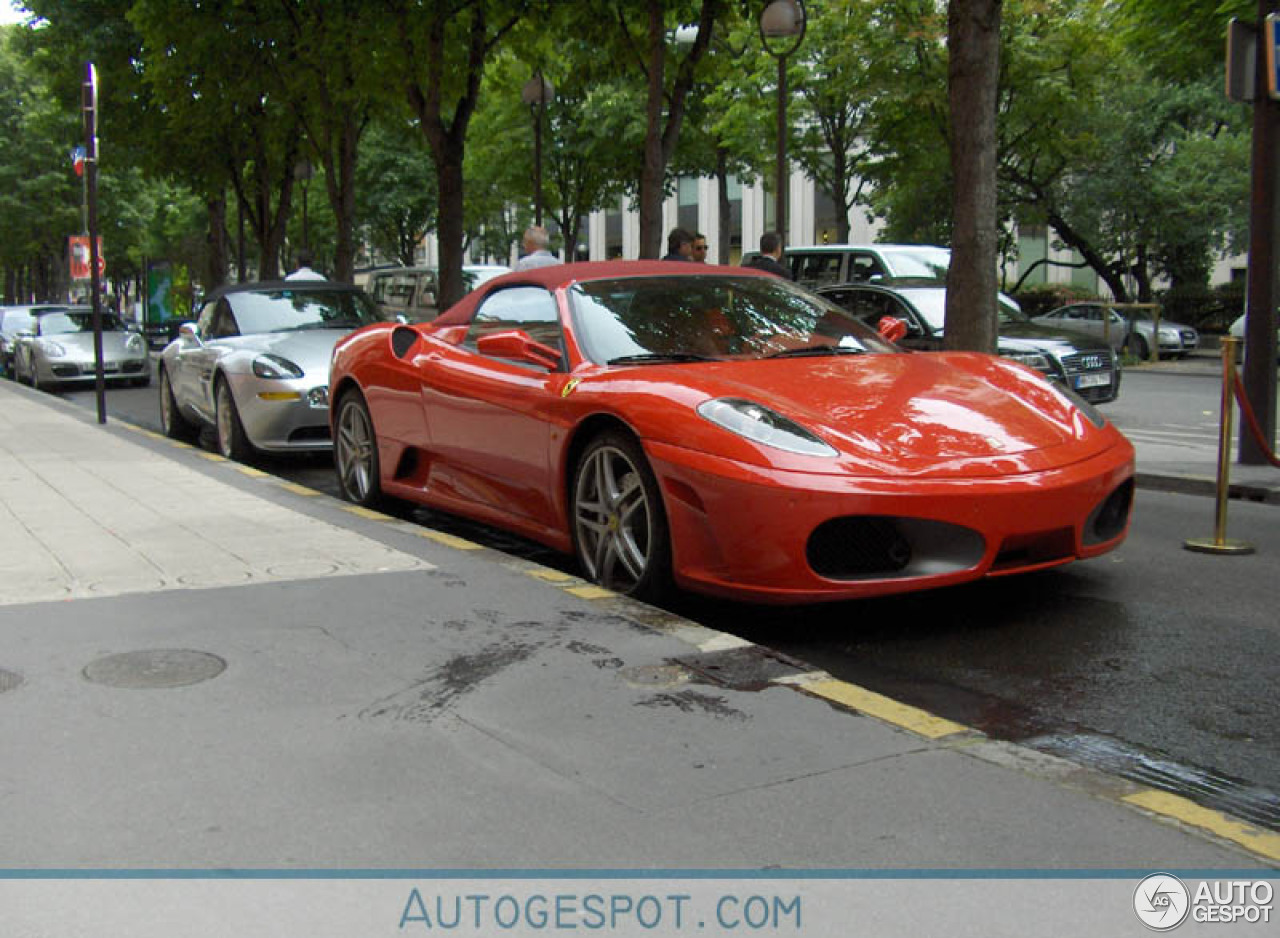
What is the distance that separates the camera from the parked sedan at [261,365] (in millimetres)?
10430

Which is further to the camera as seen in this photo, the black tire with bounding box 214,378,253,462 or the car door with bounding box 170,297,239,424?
the car door with bounding box 170,297,239,424

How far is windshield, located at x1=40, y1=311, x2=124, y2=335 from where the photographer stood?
80.3 feet

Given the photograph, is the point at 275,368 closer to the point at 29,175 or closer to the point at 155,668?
the point at 155,668

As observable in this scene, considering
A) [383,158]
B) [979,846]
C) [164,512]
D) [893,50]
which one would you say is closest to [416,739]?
[979,846]

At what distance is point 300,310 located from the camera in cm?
1202

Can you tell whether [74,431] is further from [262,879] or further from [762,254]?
[262,879]

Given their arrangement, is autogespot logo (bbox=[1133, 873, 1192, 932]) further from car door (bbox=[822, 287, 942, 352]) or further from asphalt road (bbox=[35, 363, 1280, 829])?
car door (bbox=[822, 287, 942, 352])

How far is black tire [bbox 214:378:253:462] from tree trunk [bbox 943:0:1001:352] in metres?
5.67

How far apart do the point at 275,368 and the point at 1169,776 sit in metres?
8.13

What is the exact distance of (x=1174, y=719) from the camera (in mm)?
4121

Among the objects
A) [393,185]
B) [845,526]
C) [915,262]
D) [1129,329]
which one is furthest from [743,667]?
[393,185]

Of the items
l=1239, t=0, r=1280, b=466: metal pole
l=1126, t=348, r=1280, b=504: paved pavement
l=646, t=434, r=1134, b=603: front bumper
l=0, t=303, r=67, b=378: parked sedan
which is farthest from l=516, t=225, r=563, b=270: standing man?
l=0, t=303, r=67, b=378: parked sedan

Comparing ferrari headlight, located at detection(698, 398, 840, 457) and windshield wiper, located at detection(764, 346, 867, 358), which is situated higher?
windshield wiper, located at detection(764, 346, 867, 358)

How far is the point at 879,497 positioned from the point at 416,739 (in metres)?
1.86
